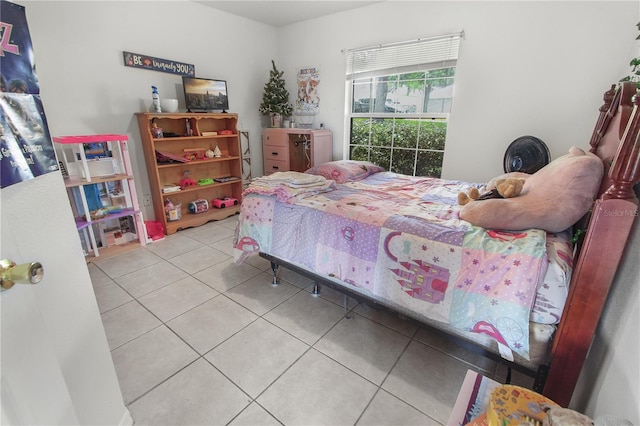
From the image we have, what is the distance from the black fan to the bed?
0.54 metres

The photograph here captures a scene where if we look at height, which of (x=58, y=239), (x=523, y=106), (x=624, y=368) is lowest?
(x=624, y=368)

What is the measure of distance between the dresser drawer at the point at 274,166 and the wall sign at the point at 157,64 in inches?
56.0

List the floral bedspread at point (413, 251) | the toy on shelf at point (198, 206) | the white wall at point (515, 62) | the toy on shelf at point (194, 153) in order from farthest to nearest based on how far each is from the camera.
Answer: the toy on shelf at point (198, 206)
the toy on shelf at point (194, 153)
the white wall at point (515, 62)
the floral bedspread at point (413, 251)

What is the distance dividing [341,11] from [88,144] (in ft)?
10.5

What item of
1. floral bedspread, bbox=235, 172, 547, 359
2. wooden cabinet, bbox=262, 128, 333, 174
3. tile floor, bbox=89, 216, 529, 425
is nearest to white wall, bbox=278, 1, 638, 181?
floral bedspread, bbox=235, 172, 547, 359

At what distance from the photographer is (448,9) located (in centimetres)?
286

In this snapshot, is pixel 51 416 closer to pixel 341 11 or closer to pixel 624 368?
pixel 624 368

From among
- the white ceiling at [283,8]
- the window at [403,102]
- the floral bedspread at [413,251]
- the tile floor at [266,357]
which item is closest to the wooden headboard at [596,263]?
the floral bedspread at [413,251]

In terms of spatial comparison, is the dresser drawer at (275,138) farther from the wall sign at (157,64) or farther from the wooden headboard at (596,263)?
the wooden headboard at (596,263)

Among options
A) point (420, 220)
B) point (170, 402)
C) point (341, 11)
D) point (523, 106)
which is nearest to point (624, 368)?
point (420, 220)

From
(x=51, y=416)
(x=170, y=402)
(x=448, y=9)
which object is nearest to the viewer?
(x=51, y=416)

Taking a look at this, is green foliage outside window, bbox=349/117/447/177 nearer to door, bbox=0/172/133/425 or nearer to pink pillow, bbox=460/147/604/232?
pink pillow, bbox=460/147/604/232

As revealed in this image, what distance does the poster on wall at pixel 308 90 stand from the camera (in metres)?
→ 4.03

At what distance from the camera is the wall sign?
2912 millimetres
